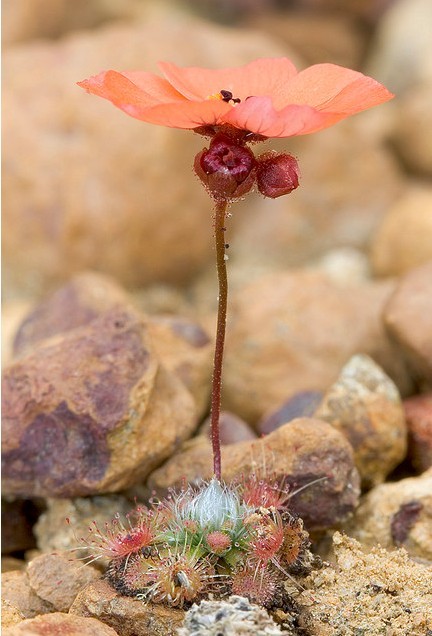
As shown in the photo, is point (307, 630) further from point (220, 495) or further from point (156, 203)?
point (156, 203)

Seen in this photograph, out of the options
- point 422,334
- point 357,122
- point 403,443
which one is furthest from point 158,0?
point 403,443

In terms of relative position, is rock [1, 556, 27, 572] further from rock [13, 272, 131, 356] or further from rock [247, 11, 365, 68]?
rock [247, 11, 365, 68]

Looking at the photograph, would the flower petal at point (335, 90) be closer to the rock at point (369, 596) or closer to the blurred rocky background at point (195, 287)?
the blurred rocky background at point (195, 287)

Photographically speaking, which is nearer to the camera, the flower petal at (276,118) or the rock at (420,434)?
the flower petal at (276,118)

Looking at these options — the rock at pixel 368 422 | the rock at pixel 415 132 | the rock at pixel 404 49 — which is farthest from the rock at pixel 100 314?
the rock at pixel 404 49

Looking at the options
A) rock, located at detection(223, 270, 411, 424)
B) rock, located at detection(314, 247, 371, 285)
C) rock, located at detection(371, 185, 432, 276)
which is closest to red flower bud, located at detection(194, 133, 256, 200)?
rock, located at detection(223, 270, 411, 424)

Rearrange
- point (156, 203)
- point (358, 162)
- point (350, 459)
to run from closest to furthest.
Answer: point (350, 459)
point (156, 203)
point (358, 162)
